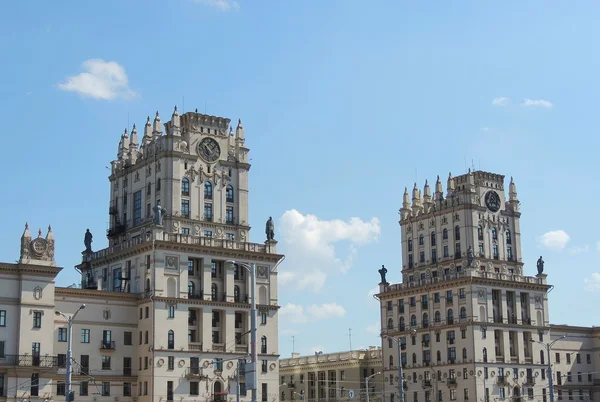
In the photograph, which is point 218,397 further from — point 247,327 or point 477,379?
point 477,379

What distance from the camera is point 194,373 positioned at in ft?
402

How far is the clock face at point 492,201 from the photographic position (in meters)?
166

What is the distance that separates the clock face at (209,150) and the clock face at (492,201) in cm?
5241

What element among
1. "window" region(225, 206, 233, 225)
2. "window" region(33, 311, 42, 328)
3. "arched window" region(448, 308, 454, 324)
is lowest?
"window" region(33, 311, 42, 328)

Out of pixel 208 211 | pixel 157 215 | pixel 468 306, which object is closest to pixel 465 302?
pixel 468 306

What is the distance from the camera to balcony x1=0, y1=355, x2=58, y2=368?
106188 mm

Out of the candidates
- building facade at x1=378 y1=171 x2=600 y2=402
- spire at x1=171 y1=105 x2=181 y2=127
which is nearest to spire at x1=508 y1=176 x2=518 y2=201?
building facade at x1=378 y1=171 x2=600 y2=402

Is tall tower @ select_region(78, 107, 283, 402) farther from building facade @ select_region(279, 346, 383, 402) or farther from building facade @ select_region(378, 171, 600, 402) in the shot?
building facade @ select_region(279, 346, 383, 402)

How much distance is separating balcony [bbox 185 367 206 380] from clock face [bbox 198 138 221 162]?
97.2 ft

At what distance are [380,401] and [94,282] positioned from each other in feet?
187

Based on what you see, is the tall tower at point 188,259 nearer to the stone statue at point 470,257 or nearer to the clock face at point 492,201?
the stone statue at point 470,257

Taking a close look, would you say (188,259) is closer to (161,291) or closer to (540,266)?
(161,291)

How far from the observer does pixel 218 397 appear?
123750mm

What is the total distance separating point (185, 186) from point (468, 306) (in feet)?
164
